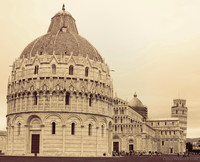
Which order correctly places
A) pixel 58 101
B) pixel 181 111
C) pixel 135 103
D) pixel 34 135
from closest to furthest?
pixel 58 101, pixel 34 135, pixel 135 103, pixel 181 111

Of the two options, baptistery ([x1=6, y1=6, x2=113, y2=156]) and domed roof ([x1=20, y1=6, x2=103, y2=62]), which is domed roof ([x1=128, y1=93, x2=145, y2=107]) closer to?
domed roof ([x1=20, y1=6, x2=103, y2=62])

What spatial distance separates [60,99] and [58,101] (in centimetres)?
55

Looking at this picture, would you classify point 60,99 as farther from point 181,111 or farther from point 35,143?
point 181,111

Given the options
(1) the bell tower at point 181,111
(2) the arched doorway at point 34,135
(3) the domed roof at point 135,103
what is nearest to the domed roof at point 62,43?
(2) the arched doorway at point 34,135

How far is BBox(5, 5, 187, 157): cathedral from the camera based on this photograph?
219 feet

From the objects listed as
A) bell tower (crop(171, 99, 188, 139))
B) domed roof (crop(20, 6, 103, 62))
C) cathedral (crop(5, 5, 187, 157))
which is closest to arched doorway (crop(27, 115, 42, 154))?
cathedral (crop(5, 5, 187, 157))

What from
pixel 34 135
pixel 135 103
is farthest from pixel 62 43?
pixel 135 103

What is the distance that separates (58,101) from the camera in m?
67.2

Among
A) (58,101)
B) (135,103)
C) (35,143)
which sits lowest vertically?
(35,143)

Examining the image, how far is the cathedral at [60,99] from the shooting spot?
219 feet

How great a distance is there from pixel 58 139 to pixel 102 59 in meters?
21.6

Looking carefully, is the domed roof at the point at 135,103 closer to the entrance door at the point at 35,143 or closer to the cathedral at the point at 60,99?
the cathedral at the point at 60,99

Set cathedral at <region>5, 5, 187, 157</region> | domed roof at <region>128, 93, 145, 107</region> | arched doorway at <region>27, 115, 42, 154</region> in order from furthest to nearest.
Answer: domed roof at <region>128, 93, 145, 107</region> < arched doorway at <region>27, 115, 42, 154</region> < cathedral at <region>5, 5, 187, 157</region>

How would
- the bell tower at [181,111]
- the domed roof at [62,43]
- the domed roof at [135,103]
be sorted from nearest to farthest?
1. the domed roof at [62,43]
2. the domed roof at [135,103]
3. the bell tower at [181,111]
